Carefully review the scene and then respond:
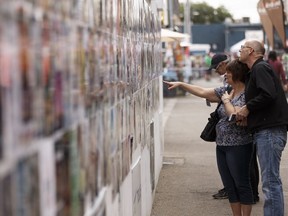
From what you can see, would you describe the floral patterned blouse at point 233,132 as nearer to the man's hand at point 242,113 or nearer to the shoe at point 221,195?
the man's hand at point 242,113

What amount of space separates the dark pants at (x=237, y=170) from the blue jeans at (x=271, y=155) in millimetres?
333

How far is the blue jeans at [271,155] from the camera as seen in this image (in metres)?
5.62

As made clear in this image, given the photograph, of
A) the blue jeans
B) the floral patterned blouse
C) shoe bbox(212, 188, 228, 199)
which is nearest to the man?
the blue jeans

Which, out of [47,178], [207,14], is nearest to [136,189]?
[47,178]

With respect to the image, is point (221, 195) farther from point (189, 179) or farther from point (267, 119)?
point (267, 119)

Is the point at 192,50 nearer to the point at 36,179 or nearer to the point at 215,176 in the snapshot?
the point at 215,176

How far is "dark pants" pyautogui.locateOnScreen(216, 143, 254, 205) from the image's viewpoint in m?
6.05

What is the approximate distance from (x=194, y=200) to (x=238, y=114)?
2398mm

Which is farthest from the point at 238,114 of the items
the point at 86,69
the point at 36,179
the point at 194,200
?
the point at 36,179

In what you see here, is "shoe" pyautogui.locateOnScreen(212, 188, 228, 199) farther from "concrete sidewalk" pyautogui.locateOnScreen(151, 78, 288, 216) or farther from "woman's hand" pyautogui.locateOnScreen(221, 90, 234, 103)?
"woman's hand" pyautogui.locateOnScreen(221, 90, 234, 103)

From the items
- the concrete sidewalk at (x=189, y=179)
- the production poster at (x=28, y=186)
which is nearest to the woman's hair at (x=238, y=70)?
the concrete sidewalk at (x=189, y=179)

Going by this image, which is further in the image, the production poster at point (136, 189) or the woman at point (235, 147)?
the woman at point (235, 147)

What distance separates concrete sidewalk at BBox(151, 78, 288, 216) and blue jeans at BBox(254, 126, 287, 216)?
1460 millimetres

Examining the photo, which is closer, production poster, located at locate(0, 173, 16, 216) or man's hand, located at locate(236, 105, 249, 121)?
production poster, located at locate(0, 173, 16, 216)
